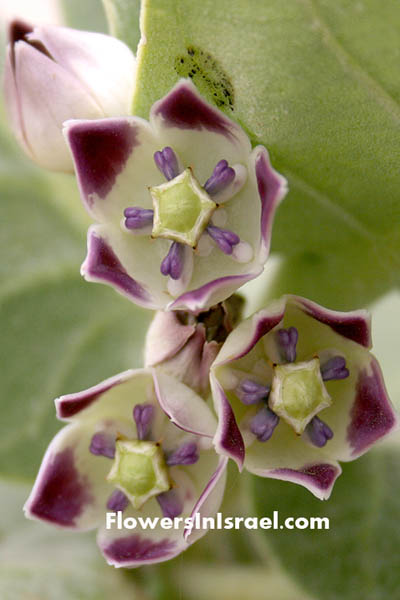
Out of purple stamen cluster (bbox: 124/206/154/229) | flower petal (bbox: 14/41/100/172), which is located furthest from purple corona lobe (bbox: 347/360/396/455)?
flower petal (bbox: 14/41/100/172)

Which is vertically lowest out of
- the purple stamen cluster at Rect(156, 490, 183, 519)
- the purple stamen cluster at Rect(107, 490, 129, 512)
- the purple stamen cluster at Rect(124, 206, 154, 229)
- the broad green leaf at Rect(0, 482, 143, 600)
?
the broad green leaf at Rect(0, 482, 143, 600)

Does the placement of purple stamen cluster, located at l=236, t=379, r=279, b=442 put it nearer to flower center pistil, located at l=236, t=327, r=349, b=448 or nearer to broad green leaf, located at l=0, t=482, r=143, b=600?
flower center pistil, located at l=236, t=327, r=349, b=448

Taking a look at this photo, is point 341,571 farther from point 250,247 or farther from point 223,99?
point 223,99

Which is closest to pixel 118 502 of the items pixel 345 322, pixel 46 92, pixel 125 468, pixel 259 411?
pixel 125 468

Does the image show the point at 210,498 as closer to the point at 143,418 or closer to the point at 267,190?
the point at 143,418

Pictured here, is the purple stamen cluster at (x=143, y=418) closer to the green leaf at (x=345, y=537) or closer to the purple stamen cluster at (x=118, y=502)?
the purple stamen cluster at (x=118, y=502)

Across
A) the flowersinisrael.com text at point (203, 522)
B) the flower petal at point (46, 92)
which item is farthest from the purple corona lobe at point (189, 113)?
the flowersinisrael.com text at point (203, 522)

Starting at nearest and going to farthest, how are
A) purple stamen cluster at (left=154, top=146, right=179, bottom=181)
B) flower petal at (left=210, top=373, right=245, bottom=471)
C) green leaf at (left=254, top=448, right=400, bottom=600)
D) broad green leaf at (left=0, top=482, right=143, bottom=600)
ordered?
flower petal at (left=210, top=373, right=245, bottom=471)
purple stamen cluster at (left=154, top=146, right=179, bottom=181)
green leaf at (left=254, top=448, right=400, bottom=600)
broad green leaf at (left=0, top=482, right=143, bottom=600)
